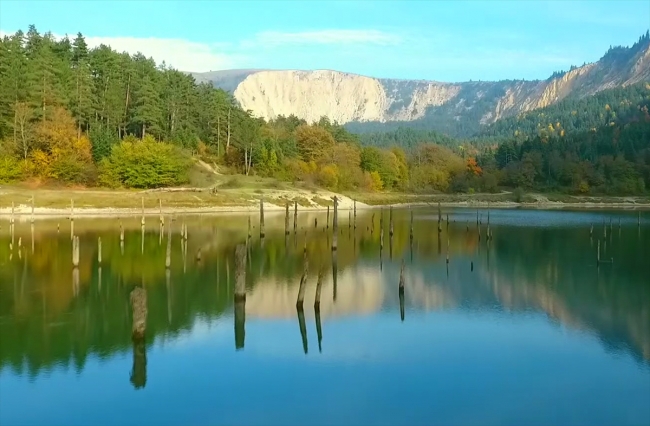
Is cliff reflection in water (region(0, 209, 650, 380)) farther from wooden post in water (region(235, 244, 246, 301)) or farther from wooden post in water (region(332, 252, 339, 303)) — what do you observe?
wooden post in water (region(235, 244, 246, 301))

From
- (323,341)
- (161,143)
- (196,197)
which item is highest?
(161,143)

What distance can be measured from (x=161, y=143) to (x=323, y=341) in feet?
192

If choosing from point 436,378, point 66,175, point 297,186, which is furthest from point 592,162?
point 436,378

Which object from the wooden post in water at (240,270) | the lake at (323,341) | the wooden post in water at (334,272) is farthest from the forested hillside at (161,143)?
the wooden post in water at (240,270)

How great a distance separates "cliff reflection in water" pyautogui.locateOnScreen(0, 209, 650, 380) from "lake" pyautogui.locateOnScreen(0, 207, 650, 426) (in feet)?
0.41

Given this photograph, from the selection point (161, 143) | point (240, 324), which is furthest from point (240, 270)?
point (161, 143)

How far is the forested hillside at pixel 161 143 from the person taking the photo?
7044 cm

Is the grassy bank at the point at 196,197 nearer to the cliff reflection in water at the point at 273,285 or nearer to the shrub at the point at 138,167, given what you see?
the shrub at the point at 138,167

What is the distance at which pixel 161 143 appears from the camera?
73625mm

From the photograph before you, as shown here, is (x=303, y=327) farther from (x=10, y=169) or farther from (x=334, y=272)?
(x=10, y=169)

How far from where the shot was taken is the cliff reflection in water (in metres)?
19.1

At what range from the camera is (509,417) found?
534 inches

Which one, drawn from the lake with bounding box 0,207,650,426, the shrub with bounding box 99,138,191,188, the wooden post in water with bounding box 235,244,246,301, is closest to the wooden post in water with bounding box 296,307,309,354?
the lake with bounding box 0,207,650,426

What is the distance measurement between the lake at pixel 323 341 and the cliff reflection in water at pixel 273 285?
0.41 ft
